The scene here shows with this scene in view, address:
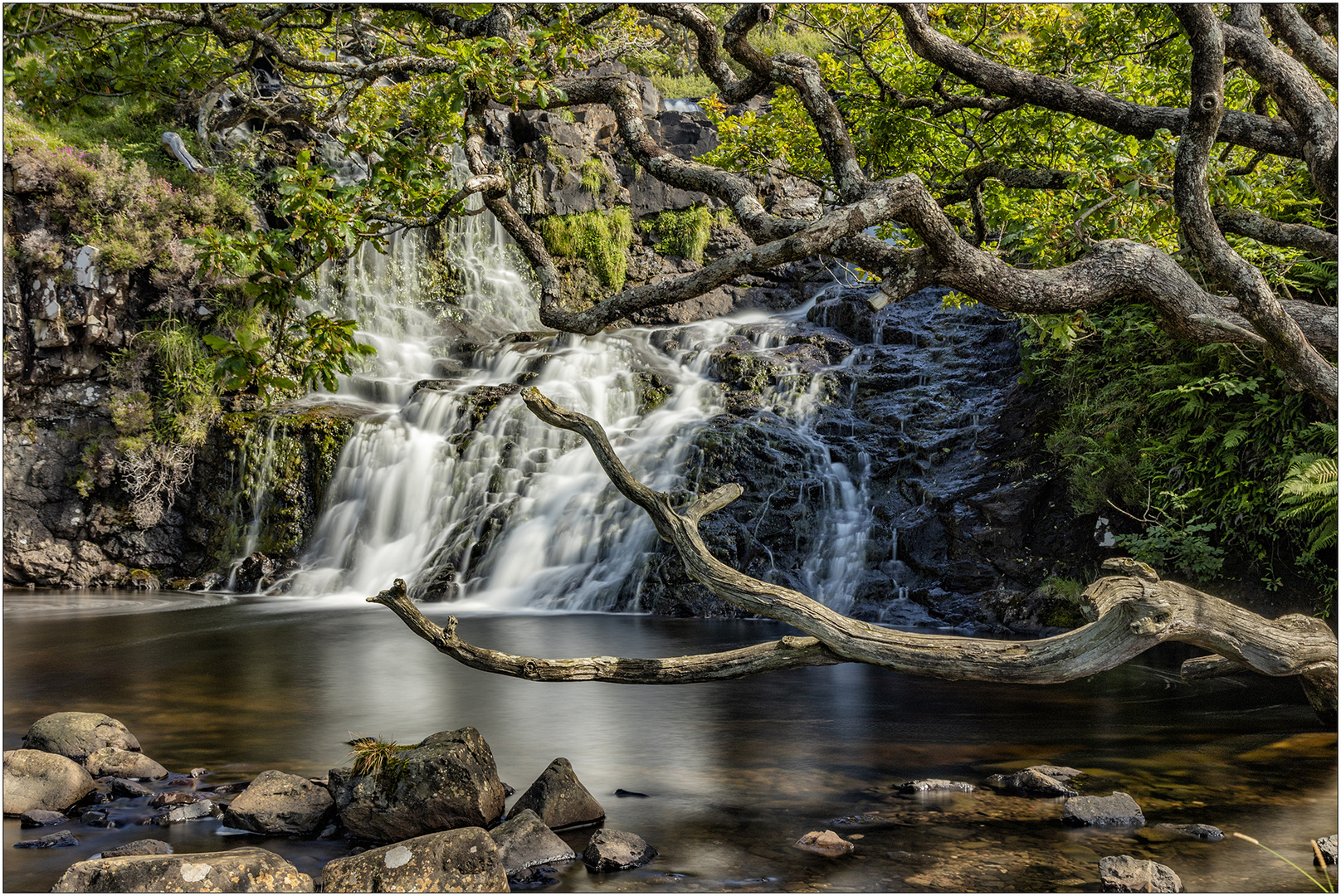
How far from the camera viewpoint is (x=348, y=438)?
15547mm

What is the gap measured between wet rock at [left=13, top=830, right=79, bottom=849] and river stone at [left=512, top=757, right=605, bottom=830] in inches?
86.7

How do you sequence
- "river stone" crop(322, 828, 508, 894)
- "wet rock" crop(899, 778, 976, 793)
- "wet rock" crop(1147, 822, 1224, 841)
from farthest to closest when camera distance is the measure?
"wet rock" crop(899, 778, 976, 793)
"wet rock" crop(1147, 822, 1224, 841)
"river stone" crop(322, 828, 508, 894)

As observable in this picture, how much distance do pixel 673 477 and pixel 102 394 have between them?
1042 centimetres

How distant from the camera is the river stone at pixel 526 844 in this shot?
4375 mm

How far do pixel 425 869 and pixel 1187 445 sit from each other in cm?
966

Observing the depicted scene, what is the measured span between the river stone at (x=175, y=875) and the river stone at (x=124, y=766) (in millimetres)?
1661

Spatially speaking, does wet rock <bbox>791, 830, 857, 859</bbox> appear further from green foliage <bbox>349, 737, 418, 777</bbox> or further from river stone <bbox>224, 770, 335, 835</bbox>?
river stone <bbox>224, 770, 335, 835</bbox>

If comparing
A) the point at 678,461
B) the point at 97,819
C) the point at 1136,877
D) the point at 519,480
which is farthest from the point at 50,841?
the point at 519,480

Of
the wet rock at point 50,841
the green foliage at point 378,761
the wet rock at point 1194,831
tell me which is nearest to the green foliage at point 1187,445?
the wet rock at point 1194,831

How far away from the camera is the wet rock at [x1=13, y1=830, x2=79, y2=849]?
459 cm

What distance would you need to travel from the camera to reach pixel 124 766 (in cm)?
559

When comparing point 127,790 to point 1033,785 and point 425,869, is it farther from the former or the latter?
point 1033,785

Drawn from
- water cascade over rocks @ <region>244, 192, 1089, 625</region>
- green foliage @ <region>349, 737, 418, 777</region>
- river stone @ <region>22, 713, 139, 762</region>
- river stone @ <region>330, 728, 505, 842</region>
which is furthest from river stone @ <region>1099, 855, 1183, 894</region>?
water cascade over rocks @ <region>244, 192, 1089, 625</region>

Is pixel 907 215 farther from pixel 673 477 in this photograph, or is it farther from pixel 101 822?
pixel 673 477
